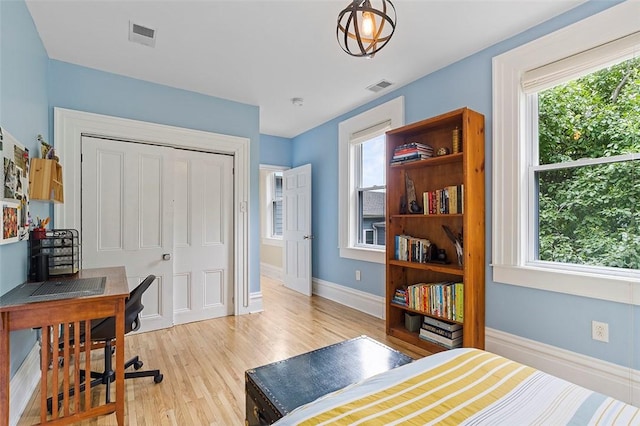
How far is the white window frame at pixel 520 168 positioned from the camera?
2037 millimetres

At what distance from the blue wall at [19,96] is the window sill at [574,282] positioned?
128 inches

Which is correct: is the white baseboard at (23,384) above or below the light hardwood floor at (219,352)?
above

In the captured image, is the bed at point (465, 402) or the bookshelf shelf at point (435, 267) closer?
the bed at point (465, 402)

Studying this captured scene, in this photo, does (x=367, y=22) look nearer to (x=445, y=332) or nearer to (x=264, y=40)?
(x=264, y=40)

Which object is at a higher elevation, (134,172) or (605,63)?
→ (605,63)

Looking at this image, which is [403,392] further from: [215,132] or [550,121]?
[215,132]

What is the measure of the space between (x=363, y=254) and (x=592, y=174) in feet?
7.48

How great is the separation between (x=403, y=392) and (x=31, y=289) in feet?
6.82

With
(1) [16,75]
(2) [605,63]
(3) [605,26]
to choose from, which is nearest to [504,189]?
(2) [605,63]

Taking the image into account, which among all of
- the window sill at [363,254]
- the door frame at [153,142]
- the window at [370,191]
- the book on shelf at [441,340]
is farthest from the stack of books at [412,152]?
the door frame at [153,142]

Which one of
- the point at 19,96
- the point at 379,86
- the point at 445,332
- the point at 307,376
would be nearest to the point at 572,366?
the point at 445,332

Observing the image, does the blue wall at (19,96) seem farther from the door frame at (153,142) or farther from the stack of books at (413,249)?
the stack of books at (413,249)

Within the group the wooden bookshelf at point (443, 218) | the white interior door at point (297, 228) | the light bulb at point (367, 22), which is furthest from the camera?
the white interior door at point (297, 228)

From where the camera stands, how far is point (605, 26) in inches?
75.8
